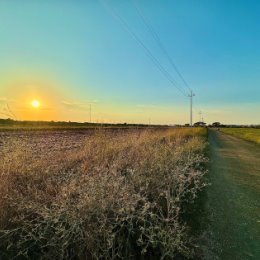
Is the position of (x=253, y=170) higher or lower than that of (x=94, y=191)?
lower

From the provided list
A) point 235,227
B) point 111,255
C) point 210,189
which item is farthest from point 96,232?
point 210,189

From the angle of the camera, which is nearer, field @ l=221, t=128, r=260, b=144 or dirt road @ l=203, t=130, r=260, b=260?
dirt road @ l=203, t=130, r=260, b=260

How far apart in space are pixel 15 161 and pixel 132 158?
Answer: 4.10 meters

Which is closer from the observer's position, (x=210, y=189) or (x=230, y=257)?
(x=230, y=257)

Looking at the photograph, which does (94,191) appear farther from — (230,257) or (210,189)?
(210,189)

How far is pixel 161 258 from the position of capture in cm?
443

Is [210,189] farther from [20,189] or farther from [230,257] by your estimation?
[20,189]

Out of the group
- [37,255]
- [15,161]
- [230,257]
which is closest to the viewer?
[37,255]

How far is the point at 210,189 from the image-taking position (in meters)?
9.80

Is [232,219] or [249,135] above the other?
[249,135]

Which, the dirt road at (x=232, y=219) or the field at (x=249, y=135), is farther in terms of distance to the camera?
the field at (x=249, y=135)

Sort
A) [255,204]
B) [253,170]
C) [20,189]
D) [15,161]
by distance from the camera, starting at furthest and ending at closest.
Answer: [253,170] < [255,204] < [15,161] < [20,189]

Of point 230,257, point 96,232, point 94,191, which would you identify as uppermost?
point 94,191

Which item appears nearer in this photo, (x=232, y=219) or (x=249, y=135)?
(x=232, y=219)
